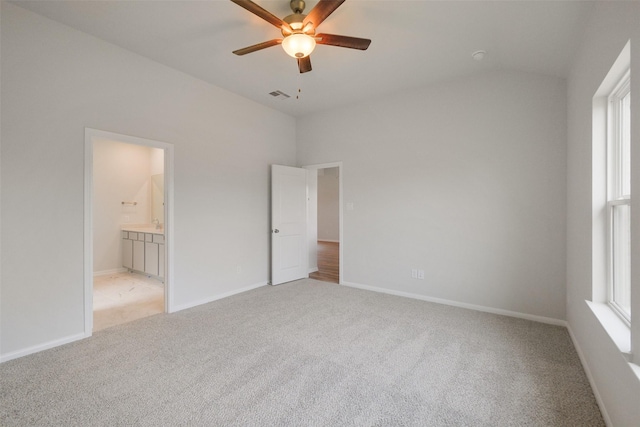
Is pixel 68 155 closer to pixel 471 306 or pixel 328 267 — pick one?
pixel 328 267

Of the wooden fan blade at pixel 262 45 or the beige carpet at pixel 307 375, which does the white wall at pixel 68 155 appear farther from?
the wooden fan blade at pixel 262 45

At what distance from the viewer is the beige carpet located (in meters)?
1.76

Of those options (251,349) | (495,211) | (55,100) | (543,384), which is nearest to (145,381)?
(251,349)

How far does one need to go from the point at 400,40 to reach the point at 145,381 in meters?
3.64

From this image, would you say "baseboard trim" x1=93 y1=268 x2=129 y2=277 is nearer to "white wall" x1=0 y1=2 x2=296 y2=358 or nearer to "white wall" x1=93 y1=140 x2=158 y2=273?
"white wall" x1=93 y1=140 x2=158 y2=273

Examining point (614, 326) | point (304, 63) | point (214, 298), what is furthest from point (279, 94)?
point (614, 326)

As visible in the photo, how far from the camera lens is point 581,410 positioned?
1.80 m

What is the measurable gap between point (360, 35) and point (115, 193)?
5.42m

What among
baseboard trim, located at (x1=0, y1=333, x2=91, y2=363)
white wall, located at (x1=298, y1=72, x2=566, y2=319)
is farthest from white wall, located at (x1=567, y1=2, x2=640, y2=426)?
baseboard trim, located at (x1=0, y1=333, x2=91, y2=363)

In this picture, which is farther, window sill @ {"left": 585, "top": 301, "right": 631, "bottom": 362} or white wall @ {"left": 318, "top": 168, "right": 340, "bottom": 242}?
white wall @ {"left": 318, "top": 168, "right": 340, "bottom": 242}

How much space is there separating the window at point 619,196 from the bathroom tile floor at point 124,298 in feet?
14.3

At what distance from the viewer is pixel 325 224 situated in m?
11.1

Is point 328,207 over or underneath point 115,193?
underneath

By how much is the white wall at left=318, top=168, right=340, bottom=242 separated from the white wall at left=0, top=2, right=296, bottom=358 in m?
7.02
